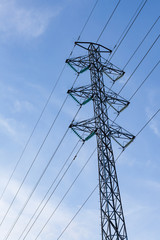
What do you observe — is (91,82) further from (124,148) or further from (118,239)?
(118,239)

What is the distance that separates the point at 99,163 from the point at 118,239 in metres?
3.49

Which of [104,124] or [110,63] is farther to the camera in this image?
[110,63]

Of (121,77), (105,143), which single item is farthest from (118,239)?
(121,77)

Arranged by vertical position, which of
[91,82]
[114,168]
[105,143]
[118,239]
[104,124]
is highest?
[91,82]

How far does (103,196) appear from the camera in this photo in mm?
13906

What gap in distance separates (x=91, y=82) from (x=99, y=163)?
5.06 meters

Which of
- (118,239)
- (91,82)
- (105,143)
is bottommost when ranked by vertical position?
(118,239)

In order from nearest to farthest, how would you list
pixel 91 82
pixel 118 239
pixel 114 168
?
pixel 118 239, pixel 114 168, pixel 91 82

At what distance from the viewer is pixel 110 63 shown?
19.2 metres

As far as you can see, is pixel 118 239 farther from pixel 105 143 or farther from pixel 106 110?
pixel 106 110

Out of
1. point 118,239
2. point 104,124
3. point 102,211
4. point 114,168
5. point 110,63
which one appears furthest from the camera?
point 110,63

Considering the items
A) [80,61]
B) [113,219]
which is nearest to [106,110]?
[80,61]

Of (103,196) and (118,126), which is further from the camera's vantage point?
(118,126)

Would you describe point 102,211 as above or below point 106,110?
below
